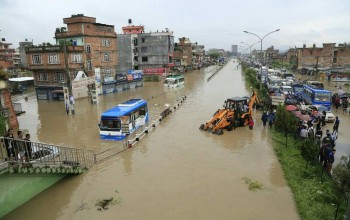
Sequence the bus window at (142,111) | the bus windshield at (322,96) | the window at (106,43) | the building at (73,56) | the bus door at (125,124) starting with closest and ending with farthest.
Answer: the bus door at (125,124) → the bus window at (142,111) → the bus windshield at (322,96) → the building at (73,56) → the window at (106,43)

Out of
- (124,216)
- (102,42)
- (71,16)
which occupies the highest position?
(71,16)

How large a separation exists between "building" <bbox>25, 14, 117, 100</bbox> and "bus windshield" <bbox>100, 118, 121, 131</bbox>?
17.6 meters

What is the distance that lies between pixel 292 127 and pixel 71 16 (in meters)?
37.1

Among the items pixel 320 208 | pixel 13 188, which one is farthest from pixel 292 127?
pixel 13 188

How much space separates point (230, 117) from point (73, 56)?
26.0 meters

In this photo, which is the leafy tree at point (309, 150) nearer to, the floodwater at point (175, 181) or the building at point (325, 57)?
the floodwater at point (175, 181)

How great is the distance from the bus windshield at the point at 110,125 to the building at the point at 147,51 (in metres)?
54.7

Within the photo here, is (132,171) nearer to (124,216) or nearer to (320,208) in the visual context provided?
(124,216)

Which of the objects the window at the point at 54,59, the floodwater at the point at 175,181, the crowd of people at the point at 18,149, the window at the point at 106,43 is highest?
the window at the point at 106,43

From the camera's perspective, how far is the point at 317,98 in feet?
98.9

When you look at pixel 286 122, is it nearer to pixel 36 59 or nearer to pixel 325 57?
pixel 36 59

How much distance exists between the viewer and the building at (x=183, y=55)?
8844 cm

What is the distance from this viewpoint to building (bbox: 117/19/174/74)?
247ft

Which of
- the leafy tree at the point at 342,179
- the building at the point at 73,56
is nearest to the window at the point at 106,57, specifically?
the building at the point at 73,56
